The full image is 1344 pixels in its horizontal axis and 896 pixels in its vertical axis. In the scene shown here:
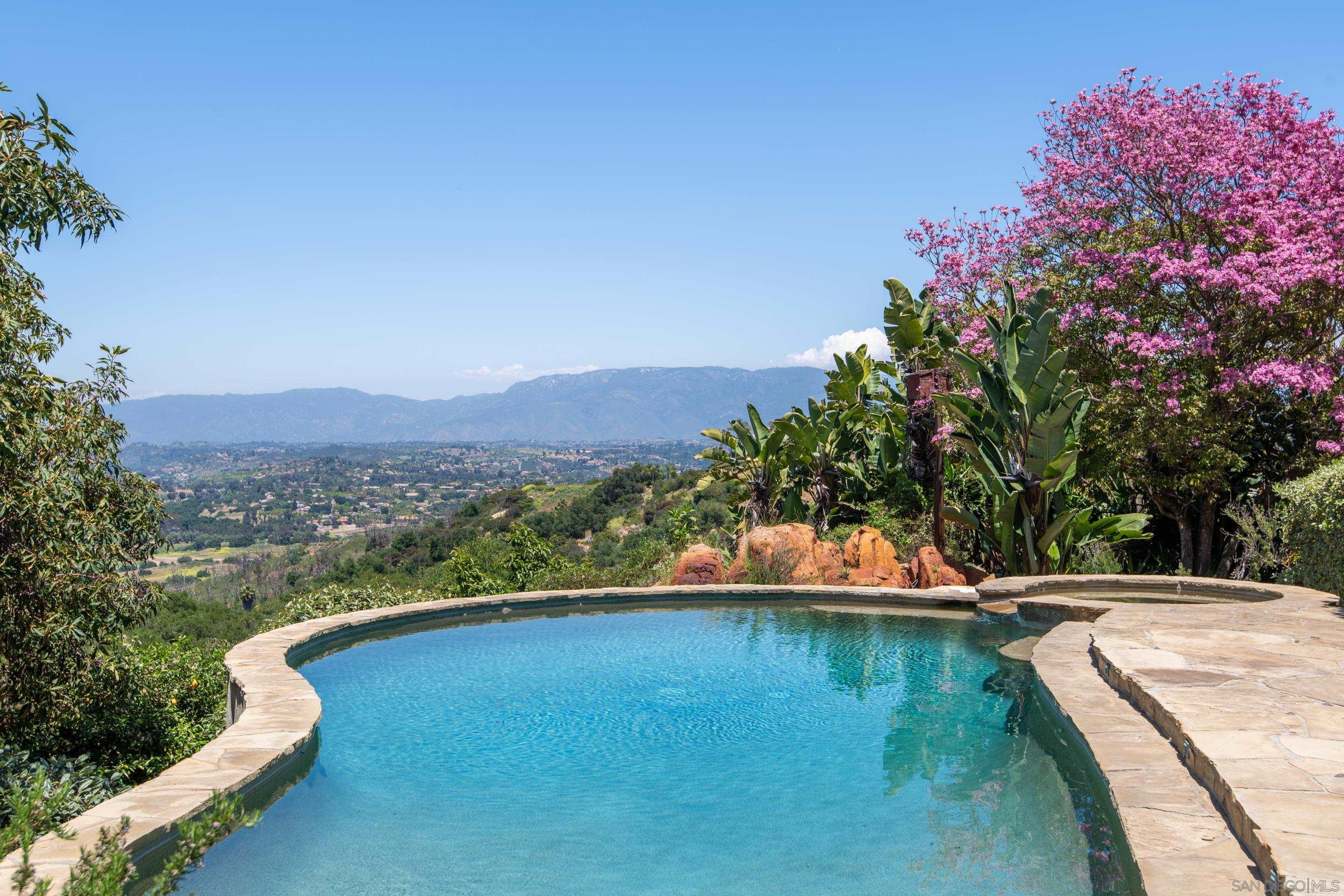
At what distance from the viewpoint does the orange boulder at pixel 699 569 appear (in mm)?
11961

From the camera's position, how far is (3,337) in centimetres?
486

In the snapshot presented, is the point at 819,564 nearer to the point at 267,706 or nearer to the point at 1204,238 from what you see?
the point at 1204,238

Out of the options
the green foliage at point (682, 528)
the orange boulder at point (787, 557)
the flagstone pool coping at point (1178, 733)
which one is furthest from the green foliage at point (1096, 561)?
the green foliage at point (682, 528)

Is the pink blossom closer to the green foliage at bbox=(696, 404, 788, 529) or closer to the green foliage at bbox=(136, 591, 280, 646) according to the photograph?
the green foliage at bbox=(696, 404, 788, 529)

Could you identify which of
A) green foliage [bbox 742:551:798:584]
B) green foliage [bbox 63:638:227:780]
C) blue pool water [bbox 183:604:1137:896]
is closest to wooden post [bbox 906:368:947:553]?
green foliage [bbox 742:551:798:584]

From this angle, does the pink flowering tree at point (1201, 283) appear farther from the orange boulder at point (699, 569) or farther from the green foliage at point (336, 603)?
the green foliage at point (336, 603)

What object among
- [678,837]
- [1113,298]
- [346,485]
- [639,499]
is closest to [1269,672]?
[678,837]

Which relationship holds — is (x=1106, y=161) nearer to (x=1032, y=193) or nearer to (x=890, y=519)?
(x=1032, y=193)

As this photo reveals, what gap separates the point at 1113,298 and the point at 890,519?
162 inches

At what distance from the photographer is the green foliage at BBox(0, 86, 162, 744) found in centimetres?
493

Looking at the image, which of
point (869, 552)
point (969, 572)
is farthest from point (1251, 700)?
point (869, 552)

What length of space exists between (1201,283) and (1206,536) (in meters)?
3.06

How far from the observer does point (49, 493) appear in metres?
4.88

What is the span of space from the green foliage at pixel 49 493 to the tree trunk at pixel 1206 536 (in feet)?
34.6
